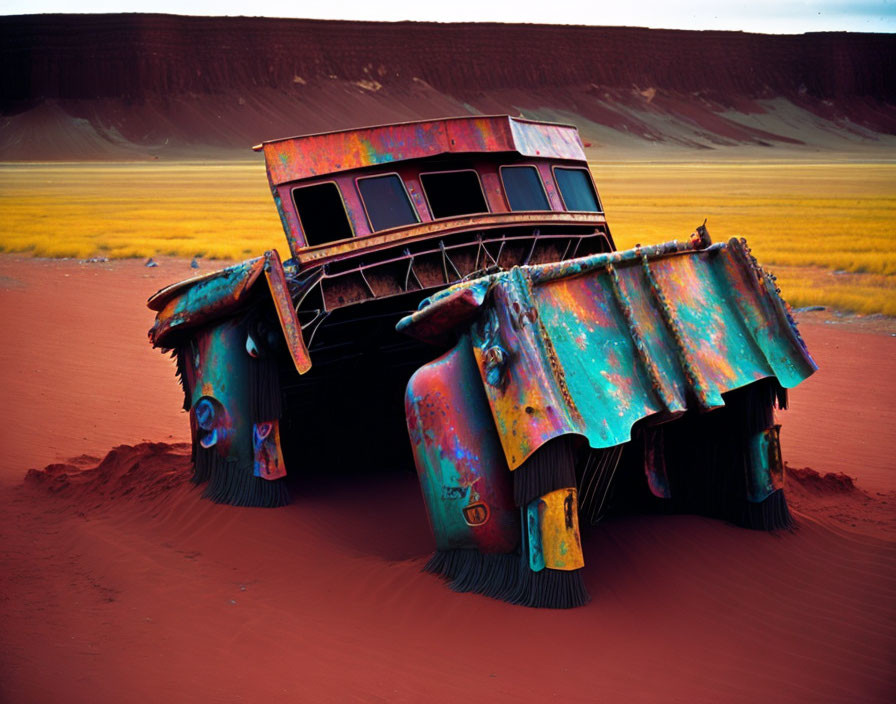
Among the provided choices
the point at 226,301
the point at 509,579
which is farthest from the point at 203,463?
the point at 509,579

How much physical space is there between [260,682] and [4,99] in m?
128

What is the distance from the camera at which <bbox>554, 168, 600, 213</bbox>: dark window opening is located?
1019 centimetres

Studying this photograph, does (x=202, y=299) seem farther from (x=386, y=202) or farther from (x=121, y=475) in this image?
(x=121, y=475)

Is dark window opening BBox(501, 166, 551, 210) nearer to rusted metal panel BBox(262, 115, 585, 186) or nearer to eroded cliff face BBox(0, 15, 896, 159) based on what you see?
rusted metal panel BBox(262, 115, 585, 186)

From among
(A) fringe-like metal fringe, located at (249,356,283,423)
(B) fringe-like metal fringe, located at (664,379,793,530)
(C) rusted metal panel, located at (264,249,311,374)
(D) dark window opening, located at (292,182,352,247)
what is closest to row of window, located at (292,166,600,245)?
(D) dark window opening, located at (292,182,352,247)

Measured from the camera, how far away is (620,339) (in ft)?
23.1

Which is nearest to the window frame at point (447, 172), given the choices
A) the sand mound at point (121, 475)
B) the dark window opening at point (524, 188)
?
the dark window opening at point (524, 188)

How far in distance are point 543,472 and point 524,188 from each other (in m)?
4.32

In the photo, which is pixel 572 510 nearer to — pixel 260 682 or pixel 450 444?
pixel 450 444

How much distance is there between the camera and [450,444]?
21.8 feet

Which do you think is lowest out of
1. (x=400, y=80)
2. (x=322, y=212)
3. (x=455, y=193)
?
(x=455, y=193)

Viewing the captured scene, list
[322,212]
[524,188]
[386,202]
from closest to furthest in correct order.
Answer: [322,212] → [386,202] → [524,188]

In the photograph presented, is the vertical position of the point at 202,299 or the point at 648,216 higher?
the point at 202,299

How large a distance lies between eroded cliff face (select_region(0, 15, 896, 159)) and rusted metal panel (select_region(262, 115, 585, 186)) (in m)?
103
